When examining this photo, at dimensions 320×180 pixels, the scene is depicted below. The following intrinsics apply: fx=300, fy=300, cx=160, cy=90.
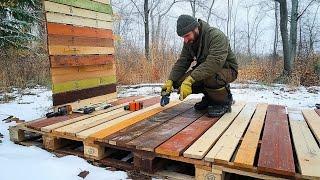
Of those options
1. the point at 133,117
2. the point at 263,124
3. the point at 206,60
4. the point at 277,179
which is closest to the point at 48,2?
the point at 133,117

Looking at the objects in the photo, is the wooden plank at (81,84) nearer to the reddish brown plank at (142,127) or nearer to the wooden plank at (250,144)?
the reddish brown plank at (142,127)

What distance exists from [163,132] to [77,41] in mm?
1806

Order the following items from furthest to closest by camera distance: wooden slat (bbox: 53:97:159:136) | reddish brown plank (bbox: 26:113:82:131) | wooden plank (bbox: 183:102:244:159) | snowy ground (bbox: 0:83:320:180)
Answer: reddish brown plank (bbox: 26:113:82:131) → wooden slat (bbox: 53:97:159:136) → snowy ground (bbox: 0:83:320:180) → wooden plank (bbox: 183:102:244:159)

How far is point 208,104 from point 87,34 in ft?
5.93

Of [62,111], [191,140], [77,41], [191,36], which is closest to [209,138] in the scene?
[191,140]

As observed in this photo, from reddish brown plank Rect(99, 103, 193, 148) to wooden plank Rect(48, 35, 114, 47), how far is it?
1.37 m

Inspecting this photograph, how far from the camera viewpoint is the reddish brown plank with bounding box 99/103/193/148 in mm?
2414

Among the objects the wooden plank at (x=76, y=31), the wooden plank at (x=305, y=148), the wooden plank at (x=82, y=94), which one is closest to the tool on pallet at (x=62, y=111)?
the wooden plank at (x=82, y=94)

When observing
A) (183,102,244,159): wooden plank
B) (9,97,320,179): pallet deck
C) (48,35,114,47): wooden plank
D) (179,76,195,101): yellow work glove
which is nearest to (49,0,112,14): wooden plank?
(48,35,114,47): wooden plank

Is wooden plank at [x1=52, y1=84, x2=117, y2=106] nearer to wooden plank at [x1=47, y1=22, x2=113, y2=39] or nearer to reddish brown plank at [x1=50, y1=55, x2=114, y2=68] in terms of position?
reddish brown plank at [x1=50, y1=55, x2=114, y2=68]

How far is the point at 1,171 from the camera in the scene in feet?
7.25

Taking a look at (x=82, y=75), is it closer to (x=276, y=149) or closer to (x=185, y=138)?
(x=185, y=138)

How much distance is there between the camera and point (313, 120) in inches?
126

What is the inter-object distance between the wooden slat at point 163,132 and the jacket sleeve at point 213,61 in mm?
464
